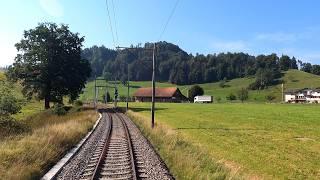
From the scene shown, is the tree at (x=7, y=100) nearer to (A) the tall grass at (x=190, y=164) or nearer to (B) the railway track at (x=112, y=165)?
(B) the railway track at (x=112, y=165)

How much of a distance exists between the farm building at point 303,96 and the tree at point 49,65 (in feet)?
408

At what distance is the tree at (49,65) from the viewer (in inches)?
3177

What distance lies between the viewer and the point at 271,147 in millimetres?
26766

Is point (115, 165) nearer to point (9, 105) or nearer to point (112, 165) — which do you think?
point (112, 165)

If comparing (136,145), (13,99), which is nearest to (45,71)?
(13,99)

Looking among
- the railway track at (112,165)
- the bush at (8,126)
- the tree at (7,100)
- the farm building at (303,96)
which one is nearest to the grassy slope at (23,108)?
the tree at (7,100)

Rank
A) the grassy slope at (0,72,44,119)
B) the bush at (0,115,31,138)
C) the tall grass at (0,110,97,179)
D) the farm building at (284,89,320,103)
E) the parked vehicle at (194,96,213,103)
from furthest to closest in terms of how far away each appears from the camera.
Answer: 1. the farm building at (284,89,320,103)
2. the parked vehicle at (194,96,213,103)
3. the grassy slope at (0,72,44,119)
4. the bush at (0,115,31,138)
5. the tall grass at (0,110,97,179)

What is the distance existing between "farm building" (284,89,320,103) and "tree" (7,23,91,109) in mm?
124438

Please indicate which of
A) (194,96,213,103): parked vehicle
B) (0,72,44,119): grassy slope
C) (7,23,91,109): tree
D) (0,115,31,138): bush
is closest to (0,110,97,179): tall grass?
(0,115,31,138): bush

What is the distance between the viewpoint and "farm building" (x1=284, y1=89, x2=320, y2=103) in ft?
616

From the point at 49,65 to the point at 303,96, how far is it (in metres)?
140

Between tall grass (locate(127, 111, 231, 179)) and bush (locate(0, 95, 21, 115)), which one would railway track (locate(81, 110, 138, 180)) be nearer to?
tall grass (locate(127, 111, 231, 179))

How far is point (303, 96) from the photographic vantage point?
197000 millimetres

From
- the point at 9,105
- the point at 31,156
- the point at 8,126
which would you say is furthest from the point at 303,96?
the point at 31,156
